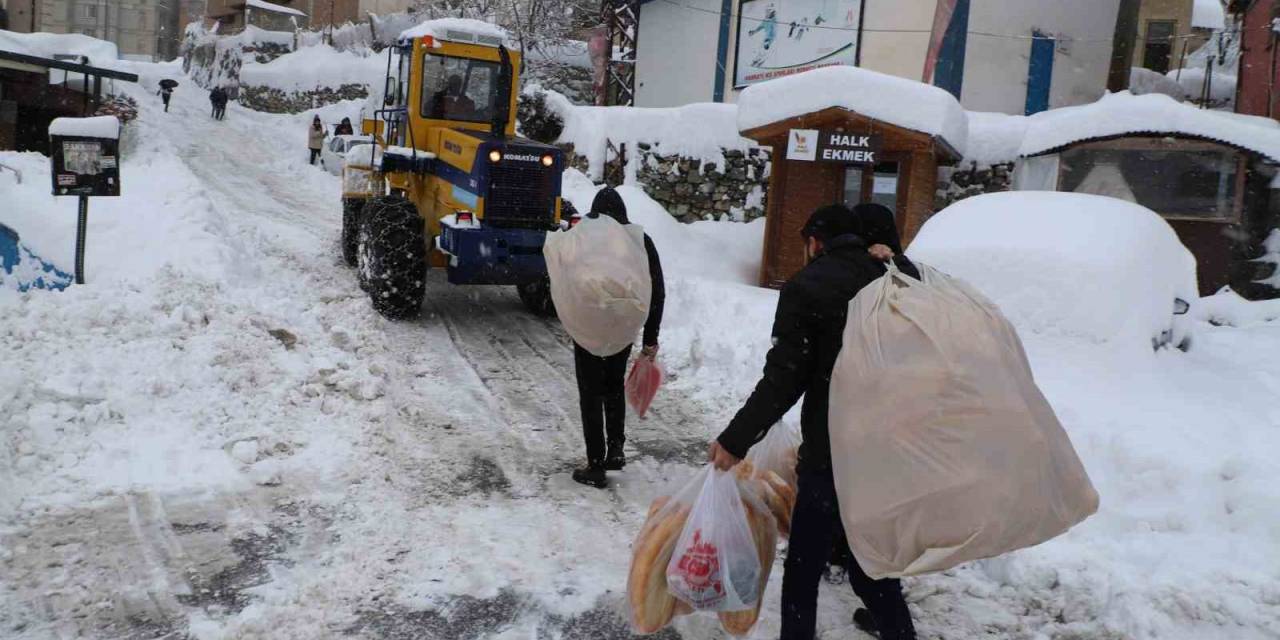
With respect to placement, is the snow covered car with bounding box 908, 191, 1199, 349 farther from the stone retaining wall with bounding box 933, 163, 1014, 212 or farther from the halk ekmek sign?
the stone retaining wall with bounding box 933, 163, 1014, 212

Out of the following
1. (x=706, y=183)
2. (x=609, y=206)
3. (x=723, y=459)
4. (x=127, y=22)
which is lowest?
(x=723, y=459)

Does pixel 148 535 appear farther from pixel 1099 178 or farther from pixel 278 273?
pixel 1099 178

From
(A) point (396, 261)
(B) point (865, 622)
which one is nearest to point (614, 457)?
(B) point (865, 622)

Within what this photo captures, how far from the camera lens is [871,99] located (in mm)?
10828

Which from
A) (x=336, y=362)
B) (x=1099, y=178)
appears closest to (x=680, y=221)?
(x=1099, y=178)

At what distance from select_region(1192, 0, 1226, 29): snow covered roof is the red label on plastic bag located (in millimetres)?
25839

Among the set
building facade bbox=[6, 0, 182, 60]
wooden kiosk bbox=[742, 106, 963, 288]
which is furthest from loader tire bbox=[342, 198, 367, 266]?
building facade bbox=[6, 0, 182, 60]

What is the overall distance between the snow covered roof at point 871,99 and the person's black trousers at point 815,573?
28.0 ft

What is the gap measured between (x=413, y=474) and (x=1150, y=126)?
1056cm

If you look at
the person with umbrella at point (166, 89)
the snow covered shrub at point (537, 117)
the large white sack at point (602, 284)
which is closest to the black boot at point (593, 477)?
the large white sack at point (602, 284)

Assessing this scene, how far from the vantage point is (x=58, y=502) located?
14.1ft

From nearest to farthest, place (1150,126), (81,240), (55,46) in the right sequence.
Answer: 1. (81,240)
2. (1150,126)
3. (55,46)

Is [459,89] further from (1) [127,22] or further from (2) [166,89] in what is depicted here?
(1) [127,22]

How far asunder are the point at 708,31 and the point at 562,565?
17496 millimetres
